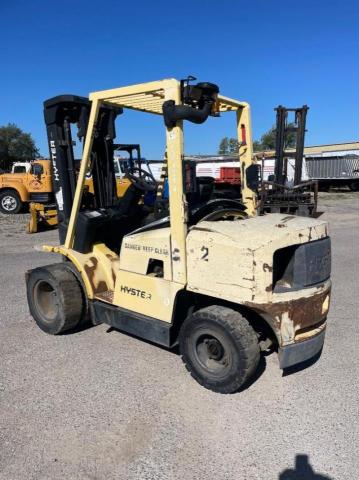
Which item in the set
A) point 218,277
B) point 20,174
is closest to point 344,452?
point 218,277

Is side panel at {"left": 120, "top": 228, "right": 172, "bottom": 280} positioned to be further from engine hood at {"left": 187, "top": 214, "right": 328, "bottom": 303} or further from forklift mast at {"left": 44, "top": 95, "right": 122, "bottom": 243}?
forklift mast at {"left": 44, "top": 95, "right": 122, "bottom": 243}

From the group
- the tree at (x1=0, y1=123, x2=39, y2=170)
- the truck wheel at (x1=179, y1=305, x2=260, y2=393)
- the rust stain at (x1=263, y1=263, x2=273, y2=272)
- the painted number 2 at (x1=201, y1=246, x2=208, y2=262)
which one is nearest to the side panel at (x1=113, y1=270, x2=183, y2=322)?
the truck wheel at (x1=179, y1=305, x2=260, y2=393)

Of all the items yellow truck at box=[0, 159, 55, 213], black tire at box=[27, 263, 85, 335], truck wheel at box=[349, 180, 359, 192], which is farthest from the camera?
truck wheel at box=[349, 180, 359, 192]

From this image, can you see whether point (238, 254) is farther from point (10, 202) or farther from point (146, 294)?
point (10, 202)

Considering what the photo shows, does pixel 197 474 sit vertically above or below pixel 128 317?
below

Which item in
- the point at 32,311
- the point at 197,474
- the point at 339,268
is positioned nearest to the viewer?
the point at 197,474

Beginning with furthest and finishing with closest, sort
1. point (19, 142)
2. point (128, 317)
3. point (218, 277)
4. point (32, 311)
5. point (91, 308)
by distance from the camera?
point (19, 142), point (32, 311), point (91, 308), point (128, 317), point (218, 277)

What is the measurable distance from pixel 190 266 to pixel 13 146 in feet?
204

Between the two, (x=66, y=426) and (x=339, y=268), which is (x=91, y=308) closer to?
(x=66, y=426)

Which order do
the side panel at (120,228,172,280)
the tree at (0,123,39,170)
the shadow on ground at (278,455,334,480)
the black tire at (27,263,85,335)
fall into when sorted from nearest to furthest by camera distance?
the shadow on ground at (278,455,334,480) → the side panel at (120,228,172,280) → the black tire at (27,263,85,335) → the tree at (0,123,39,170)

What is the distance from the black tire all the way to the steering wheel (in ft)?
4.03

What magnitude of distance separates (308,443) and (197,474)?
84 cm

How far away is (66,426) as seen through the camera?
2986mm

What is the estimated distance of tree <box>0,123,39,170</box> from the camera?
57.2 m
